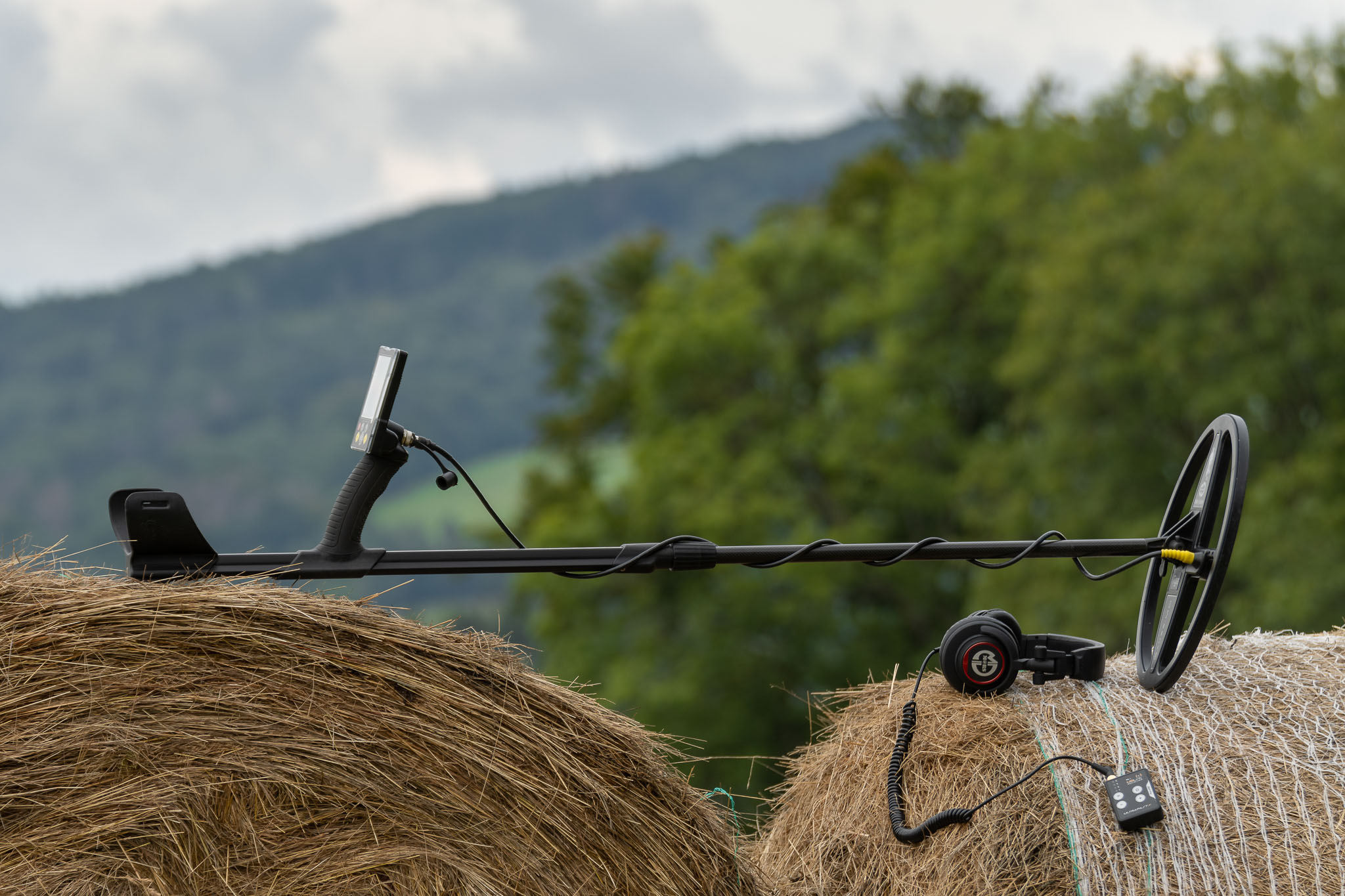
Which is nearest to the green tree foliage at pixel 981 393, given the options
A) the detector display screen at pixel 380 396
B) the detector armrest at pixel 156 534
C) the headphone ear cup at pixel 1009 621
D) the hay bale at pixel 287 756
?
the headphone ear cup at pixel 1009 621

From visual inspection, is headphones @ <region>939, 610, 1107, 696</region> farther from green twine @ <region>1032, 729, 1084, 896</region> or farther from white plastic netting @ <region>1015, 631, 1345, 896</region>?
green twine @ <region>1032, 729, 1084, 896</region>

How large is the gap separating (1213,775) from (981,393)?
2223cm

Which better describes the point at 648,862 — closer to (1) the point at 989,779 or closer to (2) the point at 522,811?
(2) the point at 522,811

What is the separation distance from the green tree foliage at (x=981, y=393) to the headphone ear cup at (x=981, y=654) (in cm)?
1379

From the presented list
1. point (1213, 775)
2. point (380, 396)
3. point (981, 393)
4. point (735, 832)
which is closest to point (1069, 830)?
point (1213, 775)

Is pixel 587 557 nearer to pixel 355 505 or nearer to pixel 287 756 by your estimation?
pixel 355 505

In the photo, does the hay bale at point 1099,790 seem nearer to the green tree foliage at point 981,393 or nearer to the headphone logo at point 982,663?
the headphone logo at point 982,663

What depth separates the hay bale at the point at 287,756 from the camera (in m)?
2.49

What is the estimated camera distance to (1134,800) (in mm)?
3176

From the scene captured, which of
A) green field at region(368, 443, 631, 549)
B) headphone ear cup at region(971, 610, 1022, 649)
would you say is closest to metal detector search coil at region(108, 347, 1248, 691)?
headphone ear cup at region(971, 610, 1022, 649)

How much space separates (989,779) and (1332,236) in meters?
17.5

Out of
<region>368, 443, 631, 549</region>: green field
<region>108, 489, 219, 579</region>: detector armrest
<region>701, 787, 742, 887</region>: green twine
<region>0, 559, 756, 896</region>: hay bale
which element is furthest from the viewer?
<region>368, 443, 631, 549</region>: green field

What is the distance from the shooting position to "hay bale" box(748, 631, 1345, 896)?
3.14m

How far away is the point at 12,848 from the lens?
243 cm
